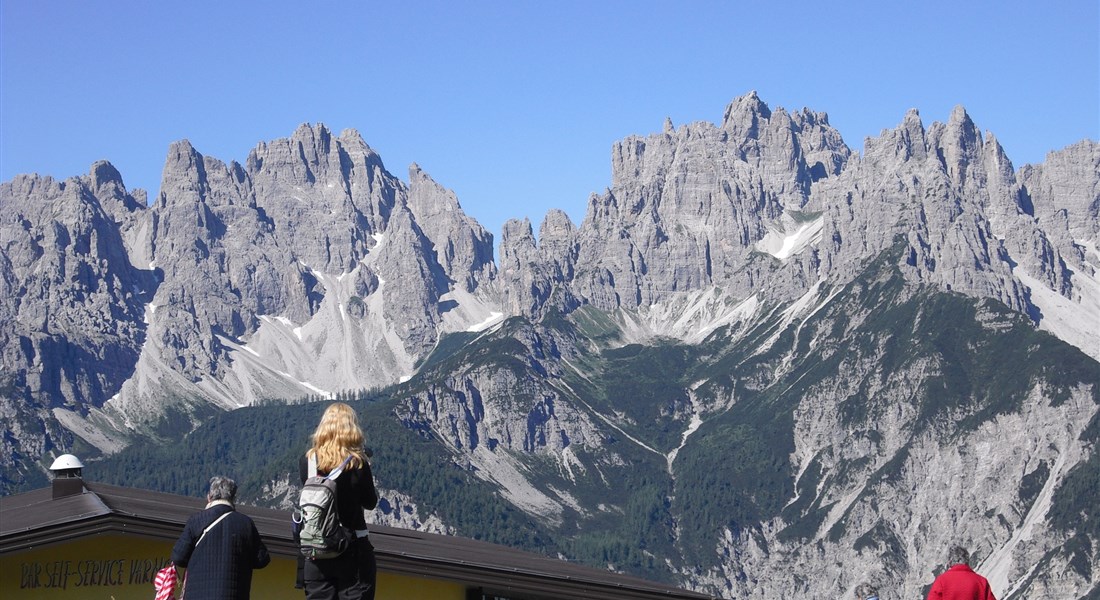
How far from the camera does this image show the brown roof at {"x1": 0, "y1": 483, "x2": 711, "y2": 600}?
32625mm

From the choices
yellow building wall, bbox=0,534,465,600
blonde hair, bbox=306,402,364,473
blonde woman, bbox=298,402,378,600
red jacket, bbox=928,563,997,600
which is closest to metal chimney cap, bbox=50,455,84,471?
yellow building wall, bbox=0,534,465,600

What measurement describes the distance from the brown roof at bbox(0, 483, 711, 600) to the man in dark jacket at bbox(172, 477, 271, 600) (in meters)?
6.09

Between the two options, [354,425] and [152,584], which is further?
[152,584]

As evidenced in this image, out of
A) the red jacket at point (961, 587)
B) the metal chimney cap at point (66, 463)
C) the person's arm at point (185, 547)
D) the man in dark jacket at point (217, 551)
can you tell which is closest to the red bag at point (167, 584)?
the person's arm at point (185, 547)

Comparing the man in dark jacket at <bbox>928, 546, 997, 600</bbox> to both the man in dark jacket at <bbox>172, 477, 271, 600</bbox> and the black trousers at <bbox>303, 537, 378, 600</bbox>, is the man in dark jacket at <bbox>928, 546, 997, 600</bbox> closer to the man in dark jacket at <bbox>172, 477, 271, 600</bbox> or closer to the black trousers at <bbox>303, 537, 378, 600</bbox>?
the black trousers at <bbox>303, 537, 378, 600</bbox>

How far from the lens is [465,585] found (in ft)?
124

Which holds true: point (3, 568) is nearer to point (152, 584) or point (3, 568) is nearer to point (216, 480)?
point (152, 584)

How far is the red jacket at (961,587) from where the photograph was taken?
Result: 3150 cm

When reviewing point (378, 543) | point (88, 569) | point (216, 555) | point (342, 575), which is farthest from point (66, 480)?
point (342, 575)

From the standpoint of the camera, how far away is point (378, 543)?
127 ft

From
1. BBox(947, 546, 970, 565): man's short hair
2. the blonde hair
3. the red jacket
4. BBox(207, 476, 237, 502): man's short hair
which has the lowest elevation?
the red jacket

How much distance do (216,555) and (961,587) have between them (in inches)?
524

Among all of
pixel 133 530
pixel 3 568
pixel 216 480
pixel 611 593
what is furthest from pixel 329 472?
pixel 611 593

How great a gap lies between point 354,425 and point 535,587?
1305cm
